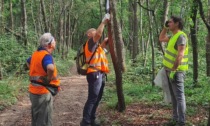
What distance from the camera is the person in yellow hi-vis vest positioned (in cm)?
576

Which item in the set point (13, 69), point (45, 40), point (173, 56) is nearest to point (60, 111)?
point (45, 40)

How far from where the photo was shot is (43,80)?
5121 mm

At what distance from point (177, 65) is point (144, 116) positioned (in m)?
1.80

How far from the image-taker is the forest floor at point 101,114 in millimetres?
6637

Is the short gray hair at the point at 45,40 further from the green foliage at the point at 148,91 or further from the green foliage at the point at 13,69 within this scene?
the green foliage at the point at 13,69

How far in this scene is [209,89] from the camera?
852 cm

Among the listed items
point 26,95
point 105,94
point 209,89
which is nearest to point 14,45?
point 26,95

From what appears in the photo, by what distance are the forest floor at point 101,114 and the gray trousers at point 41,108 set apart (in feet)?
5.76

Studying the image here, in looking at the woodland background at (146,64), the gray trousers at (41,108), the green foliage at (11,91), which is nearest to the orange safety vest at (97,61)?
the woodland background at (146,64)

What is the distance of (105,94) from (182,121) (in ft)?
15.1

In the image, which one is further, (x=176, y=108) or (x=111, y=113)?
(x=111, y=113)

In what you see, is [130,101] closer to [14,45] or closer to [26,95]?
[26,95]

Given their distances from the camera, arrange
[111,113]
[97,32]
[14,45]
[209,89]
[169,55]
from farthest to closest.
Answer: [14,45] → [209,89] → [111,113] → [169,55] → [97,32]

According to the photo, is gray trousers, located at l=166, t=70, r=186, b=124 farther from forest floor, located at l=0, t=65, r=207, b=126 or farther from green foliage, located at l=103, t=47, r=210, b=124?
green foliage, located at l=103, t=47, r=210, b=124
